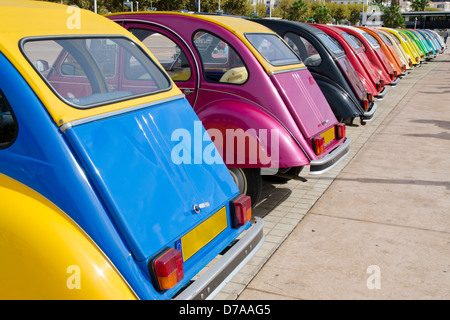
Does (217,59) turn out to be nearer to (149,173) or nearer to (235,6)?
(149,173)

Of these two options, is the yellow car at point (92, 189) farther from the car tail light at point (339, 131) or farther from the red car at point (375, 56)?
the red car at point (375, 56)

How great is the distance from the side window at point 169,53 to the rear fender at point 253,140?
81cm

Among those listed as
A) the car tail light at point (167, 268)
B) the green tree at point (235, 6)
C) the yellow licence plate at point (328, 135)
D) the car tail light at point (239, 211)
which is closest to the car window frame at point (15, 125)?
the car tail light at point (167, 268)

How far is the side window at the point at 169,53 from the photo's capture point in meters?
5.34

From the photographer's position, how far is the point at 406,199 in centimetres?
571

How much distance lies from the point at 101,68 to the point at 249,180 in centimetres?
206

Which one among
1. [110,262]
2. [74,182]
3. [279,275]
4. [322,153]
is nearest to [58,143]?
[74,182]

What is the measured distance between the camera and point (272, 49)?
554 cm

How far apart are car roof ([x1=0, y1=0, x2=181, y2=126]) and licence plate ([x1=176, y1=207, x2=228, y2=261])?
2.89 feet

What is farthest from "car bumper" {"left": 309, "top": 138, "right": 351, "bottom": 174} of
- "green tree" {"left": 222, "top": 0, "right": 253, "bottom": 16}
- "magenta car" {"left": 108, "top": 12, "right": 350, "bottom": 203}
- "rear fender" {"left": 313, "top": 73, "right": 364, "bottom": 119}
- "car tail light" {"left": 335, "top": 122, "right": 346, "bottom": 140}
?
"green tree" {"left": 222, "top": 0, "right": 253, "bottom": 16}

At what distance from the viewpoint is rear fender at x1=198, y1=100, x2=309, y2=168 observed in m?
4.62

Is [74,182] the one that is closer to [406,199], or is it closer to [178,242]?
[178,242]

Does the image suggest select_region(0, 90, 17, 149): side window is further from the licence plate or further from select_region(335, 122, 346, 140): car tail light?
select_region(335, 122, 346, 140): car tail light

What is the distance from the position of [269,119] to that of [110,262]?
9.25 feet
